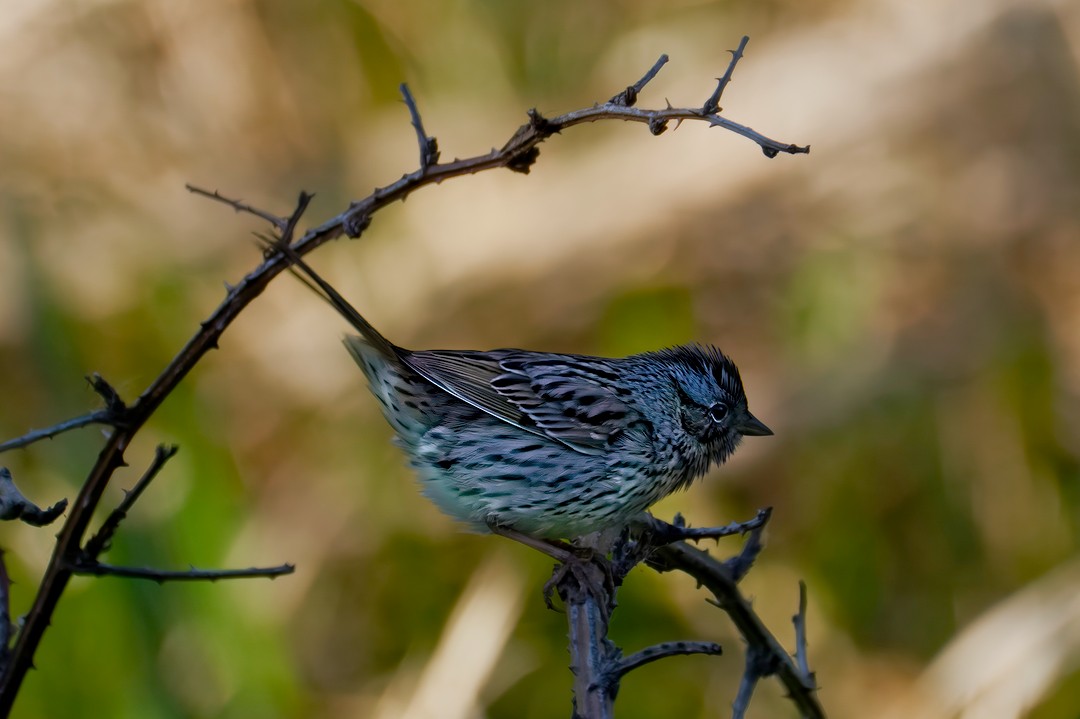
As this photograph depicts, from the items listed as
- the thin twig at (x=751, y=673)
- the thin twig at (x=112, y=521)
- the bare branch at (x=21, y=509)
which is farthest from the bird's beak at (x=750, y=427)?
the bare branch at (x=21, y=509)

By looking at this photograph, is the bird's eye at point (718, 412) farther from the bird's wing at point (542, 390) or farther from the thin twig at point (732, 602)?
the thin twig at point (732, 602)

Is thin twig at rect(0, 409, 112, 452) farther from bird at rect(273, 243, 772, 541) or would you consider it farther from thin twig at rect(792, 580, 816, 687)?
thin twig at rect(792, 580, 816, 687)

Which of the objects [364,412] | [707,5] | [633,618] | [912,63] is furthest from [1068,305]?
[364,412]

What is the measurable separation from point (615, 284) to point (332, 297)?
2773 millimetres

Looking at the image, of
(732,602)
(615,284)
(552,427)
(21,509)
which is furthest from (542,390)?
(615,284)

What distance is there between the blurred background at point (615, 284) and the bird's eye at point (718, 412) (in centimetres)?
146

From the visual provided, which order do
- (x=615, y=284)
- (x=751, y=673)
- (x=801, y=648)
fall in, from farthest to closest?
(x=615, y=284) < (x=801, y=648) < (x=751, y=673)

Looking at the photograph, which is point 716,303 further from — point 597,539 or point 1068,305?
point 597,539

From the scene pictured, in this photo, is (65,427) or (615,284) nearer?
(65,427)

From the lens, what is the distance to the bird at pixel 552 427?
2426 millimetres

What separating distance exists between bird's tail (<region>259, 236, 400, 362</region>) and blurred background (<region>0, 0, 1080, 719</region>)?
157 cm

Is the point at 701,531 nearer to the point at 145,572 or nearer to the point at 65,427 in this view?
the point at 145,572

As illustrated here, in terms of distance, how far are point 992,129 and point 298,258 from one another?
4.16 meters

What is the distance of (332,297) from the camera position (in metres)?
1.81
